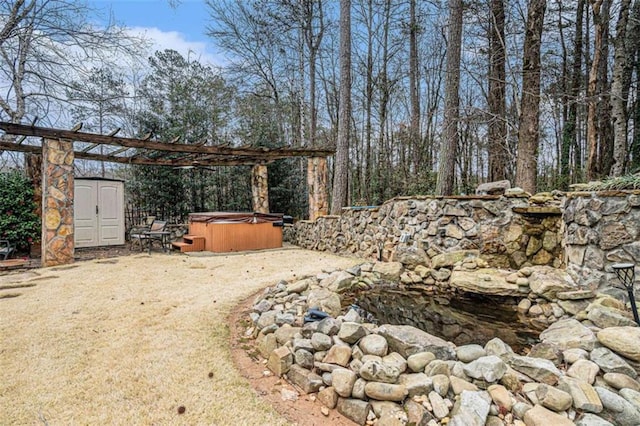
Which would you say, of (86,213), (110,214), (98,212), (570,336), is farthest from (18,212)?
(570,336)

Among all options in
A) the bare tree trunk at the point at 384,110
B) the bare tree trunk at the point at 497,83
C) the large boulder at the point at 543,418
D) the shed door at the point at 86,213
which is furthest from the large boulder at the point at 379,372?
the bare tree trunk at the point at 384,110

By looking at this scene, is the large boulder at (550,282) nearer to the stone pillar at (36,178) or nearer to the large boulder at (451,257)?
the large boulder at (451,257)

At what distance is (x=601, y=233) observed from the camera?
121 inches

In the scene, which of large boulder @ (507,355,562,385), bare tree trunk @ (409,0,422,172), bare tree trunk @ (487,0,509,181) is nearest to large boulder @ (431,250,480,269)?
large boulder @ (507,355,562,385)

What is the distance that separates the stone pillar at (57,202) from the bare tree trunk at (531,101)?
26.8 feet

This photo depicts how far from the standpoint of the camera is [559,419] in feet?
4.92

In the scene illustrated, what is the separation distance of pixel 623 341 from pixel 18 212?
1009 centimetres

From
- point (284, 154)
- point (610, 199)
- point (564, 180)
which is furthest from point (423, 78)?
point (610, 199)

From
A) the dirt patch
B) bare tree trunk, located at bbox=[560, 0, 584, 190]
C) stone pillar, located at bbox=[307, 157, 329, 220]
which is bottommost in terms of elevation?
the dirt patch

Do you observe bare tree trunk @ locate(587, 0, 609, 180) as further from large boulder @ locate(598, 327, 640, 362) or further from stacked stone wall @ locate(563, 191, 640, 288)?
large boulder @ locate(598, 327, 640, 362)

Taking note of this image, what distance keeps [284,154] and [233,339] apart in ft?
20.7

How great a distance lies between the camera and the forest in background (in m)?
6.53

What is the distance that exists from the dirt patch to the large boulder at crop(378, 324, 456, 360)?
60cm

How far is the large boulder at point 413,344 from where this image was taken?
6.81 ft
